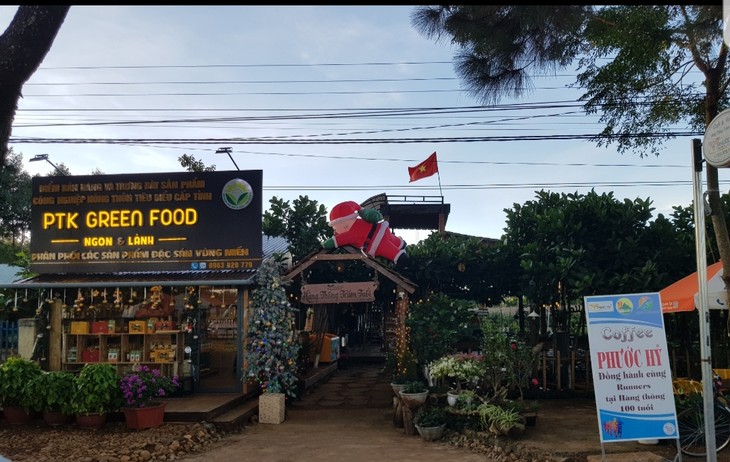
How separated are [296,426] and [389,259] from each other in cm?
520

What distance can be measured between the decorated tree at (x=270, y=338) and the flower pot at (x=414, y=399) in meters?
2.75

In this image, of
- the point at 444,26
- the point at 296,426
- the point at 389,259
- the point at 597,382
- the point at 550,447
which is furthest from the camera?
the point at 389,259

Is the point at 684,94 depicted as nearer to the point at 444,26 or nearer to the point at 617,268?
the point at 444,26

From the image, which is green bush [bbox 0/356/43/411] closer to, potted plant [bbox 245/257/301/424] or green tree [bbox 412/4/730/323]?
potted plant [bbox 245/257/301/424]

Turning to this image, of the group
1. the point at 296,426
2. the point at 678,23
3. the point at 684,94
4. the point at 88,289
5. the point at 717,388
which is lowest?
the point at 296,426

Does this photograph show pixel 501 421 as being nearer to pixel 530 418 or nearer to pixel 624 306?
pixel 530 418

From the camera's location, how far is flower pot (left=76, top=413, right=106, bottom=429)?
33.4 feet

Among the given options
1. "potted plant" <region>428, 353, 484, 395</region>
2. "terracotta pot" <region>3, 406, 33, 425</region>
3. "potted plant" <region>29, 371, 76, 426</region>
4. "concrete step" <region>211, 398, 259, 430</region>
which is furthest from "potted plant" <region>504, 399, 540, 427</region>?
"terracotta pot" <region>3, 406, 33, 425</region>

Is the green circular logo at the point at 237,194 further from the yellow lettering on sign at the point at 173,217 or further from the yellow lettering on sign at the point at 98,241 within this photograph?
the yellow lettering on sign at the point at 98,241

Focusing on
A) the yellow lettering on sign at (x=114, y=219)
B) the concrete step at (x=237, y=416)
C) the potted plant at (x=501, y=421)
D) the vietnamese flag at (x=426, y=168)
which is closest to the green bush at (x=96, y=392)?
the concrete step at (x=237, y=416)

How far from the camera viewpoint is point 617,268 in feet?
42.3

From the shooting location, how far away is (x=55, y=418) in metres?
10.4

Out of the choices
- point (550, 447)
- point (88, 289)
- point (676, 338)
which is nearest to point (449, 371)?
point (550, 447)

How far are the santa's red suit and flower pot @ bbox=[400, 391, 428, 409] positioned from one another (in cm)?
485
